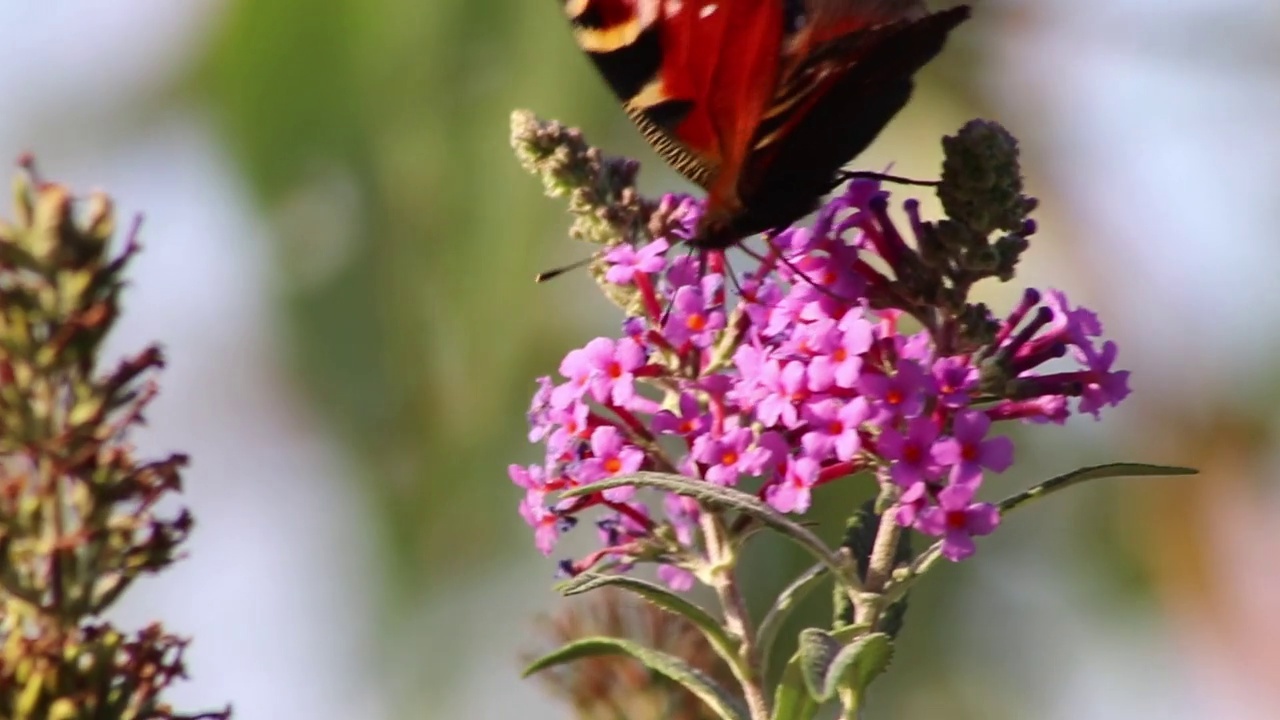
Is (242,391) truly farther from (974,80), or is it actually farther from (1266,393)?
(1266,393)

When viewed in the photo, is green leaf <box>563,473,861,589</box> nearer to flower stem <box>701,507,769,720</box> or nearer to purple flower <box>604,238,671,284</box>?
flower stem <box>701,507,769,720</box>

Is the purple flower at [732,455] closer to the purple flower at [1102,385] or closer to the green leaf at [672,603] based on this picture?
the green leaf at [672,603]

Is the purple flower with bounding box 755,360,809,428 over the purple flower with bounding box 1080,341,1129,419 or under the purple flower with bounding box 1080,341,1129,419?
over

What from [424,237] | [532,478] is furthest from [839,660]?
[424,237]

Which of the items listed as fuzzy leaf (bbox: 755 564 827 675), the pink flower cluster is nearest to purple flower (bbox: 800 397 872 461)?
the pink flower cluster

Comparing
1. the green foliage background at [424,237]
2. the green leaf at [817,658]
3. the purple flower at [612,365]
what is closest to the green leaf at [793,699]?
the green leaf at [817,658]

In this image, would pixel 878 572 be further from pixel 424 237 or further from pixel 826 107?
pixel 424 237
